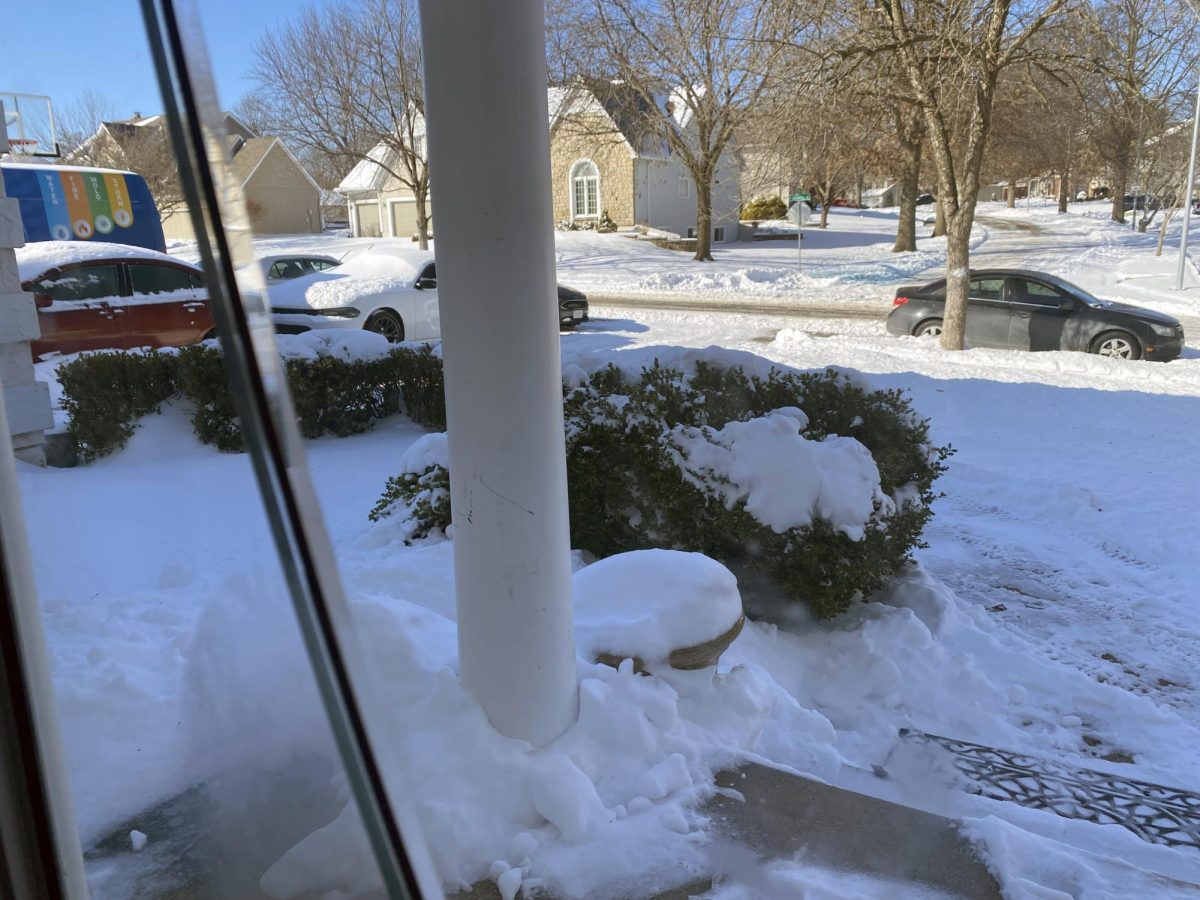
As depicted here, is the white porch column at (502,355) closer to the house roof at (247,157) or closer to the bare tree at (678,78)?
the house roof at (247,157)

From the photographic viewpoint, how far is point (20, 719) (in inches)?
35.6

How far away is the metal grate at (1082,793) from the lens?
130 inches

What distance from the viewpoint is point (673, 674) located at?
134 inches

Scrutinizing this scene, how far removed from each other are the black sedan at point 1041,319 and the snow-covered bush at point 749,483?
9289 mm

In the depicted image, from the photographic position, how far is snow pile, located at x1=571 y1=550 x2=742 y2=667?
134 inches

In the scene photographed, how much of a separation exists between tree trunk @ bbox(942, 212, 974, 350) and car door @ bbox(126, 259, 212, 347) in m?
13.1

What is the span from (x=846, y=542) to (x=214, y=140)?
13.5 ft

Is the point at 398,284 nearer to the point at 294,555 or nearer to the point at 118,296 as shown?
the point at 118,296

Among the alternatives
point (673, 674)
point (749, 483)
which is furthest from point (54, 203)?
point (749, 483)

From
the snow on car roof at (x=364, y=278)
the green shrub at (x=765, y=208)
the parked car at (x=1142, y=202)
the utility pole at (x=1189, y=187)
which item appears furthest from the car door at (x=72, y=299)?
the green shrub at (x=765, y=208)

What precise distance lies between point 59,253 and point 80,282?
0.14 metres

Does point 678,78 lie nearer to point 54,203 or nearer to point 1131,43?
point 1131,43

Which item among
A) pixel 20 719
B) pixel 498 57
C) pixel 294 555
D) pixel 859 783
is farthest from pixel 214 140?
pixel 859 783

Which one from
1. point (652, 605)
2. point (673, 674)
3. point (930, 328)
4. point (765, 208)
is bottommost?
point (930, 328)
